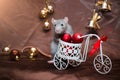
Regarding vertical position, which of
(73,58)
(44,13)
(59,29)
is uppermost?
(44,13)

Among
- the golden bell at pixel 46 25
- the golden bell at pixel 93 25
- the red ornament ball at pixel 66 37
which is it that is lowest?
the red ornament ball at pixel 66 37

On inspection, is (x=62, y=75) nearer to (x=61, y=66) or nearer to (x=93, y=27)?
(x=61, y=66)

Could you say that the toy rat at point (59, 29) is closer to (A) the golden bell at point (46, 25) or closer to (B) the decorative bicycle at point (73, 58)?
(B) the decorative bicycle at point (73, 58)

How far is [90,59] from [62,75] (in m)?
0.25

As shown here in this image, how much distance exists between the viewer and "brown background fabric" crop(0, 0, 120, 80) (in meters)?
1.35

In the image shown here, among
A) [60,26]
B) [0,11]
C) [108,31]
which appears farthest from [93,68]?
[0,11]

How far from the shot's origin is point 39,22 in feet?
4.46

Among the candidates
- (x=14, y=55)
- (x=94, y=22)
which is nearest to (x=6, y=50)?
(x=14, y=55)

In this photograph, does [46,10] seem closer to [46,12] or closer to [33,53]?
[46,12]

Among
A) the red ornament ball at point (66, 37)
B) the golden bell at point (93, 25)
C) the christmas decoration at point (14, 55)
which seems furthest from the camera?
the golden bell at point (93, 25)

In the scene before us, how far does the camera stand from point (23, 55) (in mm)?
1251

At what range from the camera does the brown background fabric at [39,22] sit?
4.43ft

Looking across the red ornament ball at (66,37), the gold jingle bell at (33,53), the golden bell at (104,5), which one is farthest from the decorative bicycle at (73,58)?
the golden bell at (104,5)

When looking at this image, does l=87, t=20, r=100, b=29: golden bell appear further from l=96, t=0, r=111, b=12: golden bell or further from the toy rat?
the toy rat
